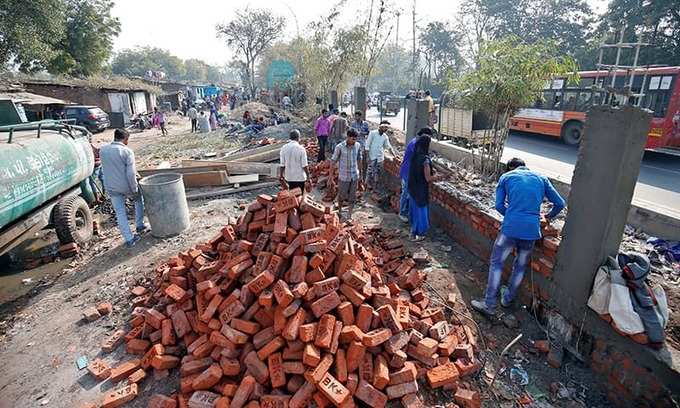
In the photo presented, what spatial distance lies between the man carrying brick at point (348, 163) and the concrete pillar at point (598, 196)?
3.40 metres

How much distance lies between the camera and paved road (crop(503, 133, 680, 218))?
766 cm

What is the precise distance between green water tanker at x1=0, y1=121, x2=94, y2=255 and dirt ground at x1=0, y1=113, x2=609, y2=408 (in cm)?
69

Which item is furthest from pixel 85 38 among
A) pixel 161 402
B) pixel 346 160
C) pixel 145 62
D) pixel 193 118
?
pixel 145 62

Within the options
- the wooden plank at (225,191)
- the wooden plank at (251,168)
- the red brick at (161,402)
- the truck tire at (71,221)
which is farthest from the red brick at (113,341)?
the wooden plank at (251,168)

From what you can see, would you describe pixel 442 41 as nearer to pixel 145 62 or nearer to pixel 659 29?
pixel 659 29

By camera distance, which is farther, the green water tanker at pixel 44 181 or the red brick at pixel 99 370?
the green water tanker at pixel 44 181

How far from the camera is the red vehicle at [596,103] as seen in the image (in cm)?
1055

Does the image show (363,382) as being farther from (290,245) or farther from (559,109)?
(559,109)

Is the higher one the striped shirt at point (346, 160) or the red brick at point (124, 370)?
the striped shirt at point (346, 160)

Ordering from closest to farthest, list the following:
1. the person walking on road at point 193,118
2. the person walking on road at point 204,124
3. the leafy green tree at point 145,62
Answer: the person walking on road at point 204,124
the person walking on road at point 193,118
the leafy green tree at point 145,62

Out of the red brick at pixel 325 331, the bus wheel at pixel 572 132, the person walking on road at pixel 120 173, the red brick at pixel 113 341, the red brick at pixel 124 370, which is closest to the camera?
the red brick at pixel 325 331

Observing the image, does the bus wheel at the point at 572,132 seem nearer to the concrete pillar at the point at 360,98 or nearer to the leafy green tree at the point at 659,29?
the concrete pillar at the point at 360,98

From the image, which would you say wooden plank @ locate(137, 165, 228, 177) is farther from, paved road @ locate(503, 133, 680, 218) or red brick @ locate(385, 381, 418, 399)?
paved road @ locate(503, 133, 680, 218)

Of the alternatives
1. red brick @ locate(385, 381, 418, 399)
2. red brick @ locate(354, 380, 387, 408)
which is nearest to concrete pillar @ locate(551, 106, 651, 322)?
red brick @ locate(385, 381, 418, 399)
